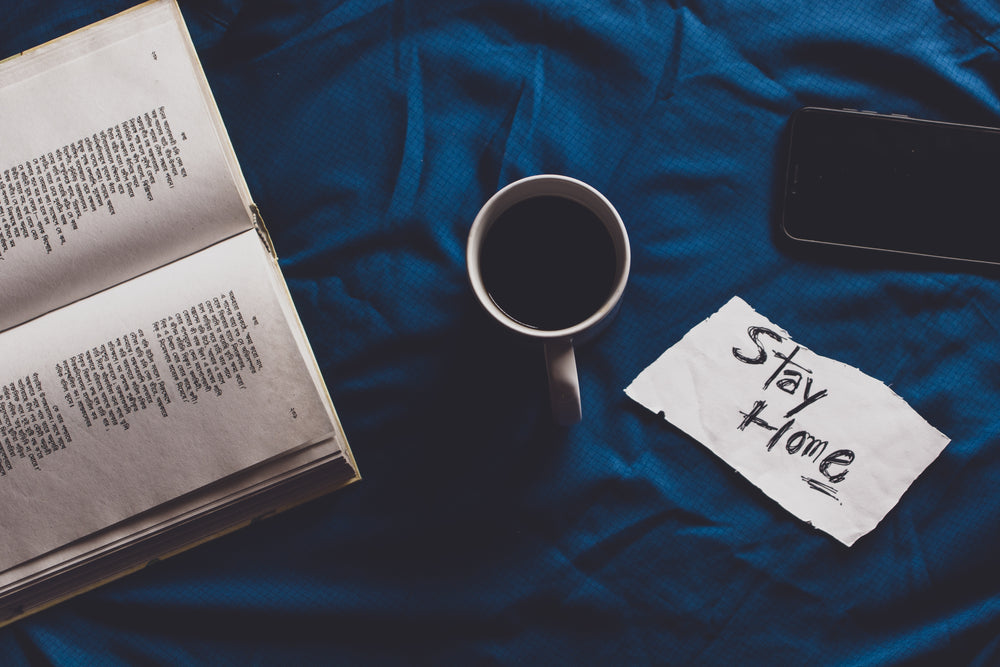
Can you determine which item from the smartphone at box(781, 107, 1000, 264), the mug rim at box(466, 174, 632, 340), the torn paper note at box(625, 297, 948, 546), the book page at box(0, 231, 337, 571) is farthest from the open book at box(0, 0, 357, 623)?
the smartphone at box(781, 107, 1000, 264)

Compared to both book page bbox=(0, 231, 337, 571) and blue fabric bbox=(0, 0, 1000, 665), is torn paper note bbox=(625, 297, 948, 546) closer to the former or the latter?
blue fabric bbox=(0, 0, 1000, 665)

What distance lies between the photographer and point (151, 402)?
0.55m

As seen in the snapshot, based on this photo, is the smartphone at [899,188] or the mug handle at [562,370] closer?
the mug handle at [562,370]

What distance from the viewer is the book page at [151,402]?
54 cm

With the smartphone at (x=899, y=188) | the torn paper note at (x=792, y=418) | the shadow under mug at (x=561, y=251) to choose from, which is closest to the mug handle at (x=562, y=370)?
the shadow under mug at (x=561, y=251)

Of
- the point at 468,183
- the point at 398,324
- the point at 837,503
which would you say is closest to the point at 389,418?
the point at 398,324

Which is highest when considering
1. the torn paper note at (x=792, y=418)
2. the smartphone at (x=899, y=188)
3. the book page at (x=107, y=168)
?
the book page at (x=107, y=168)

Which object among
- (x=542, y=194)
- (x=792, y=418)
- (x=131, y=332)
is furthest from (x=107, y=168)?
(x=792, y=418)

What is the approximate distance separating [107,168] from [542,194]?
339 mm

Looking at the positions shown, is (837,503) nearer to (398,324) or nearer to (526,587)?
(526,587)

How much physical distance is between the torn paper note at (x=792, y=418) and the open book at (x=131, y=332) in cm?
28

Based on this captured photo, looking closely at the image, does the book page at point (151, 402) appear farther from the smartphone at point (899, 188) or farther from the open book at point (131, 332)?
the smartphone at point (899, 188)

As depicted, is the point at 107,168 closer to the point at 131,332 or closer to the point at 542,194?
the point at 131,332

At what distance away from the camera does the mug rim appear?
47cm
